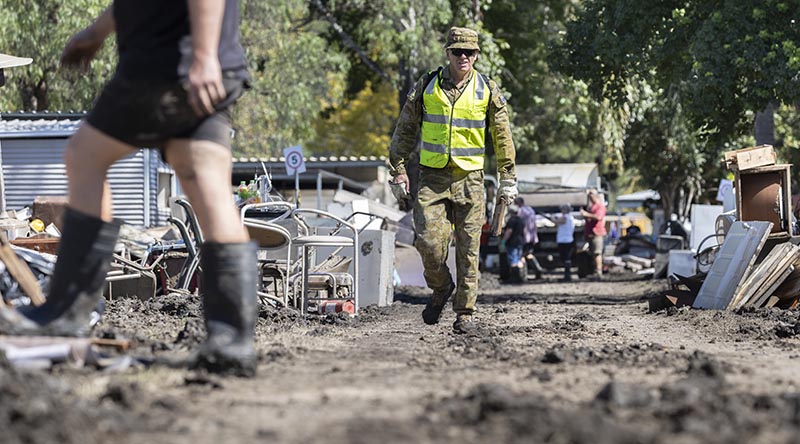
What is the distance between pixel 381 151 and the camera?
51.1m

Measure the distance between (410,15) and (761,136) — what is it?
1391cm

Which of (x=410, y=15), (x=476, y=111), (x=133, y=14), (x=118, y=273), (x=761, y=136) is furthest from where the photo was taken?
(x=410, y=15)

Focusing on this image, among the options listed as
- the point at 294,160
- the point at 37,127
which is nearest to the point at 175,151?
the point at 294,160

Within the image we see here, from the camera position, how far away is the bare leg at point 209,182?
5.01m

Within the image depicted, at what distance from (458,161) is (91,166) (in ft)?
14.4

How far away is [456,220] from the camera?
9336 millimetres

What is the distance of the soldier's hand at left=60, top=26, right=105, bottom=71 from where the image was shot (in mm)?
5691

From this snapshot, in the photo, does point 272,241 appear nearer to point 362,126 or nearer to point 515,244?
point 515,244

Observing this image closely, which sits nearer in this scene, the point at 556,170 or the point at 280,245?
the point at 280,245

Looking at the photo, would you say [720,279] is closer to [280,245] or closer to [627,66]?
[280,245]

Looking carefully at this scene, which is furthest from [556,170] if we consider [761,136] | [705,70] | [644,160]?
[705,70]

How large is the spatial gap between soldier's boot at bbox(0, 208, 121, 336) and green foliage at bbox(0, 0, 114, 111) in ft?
77.7

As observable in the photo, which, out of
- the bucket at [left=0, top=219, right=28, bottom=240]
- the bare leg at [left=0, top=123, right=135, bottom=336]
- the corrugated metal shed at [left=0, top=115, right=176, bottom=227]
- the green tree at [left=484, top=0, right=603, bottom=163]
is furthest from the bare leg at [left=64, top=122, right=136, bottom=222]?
the green tree at [left=484, top=0, right=603, bottom=163]

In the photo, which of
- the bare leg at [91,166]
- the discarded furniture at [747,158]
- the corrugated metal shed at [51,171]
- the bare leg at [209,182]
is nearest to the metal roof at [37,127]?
the corrugated metal shed at [51,171]
